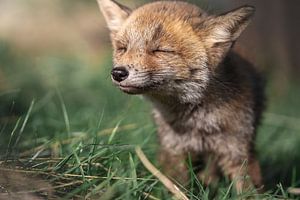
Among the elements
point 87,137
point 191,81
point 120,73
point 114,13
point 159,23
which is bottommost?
point 87,137

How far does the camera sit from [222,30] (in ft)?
15.1

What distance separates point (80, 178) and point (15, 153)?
1.84 feet

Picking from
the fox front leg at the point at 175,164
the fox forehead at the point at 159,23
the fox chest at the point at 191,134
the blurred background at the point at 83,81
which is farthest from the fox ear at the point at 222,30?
the fox front leg at the point at 175,164

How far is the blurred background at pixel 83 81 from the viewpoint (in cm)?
522

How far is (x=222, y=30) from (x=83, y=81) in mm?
3872

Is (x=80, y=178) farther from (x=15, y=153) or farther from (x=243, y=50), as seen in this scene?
(x=243, y=50)

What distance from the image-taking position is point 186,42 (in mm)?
4594

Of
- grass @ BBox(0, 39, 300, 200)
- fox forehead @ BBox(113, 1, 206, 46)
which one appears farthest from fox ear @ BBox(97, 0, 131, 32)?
grass @ BBox(0, 39, 300, 200)

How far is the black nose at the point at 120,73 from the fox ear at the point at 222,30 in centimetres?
79

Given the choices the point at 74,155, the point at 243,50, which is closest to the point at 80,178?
the point at 74,155

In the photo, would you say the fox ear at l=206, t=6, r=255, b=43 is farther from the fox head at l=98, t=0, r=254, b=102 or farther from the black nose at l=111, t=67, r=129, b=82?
the black nose at l=111, t=67, r=129, b=82

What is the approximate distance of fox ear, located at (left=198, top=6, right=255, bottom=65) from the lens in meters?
4.54

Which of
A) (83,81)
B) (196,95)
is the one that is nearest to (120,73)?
(196,95)

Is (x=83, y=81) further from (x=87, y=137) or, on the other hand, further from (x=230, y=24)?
(x=230, y=24)
